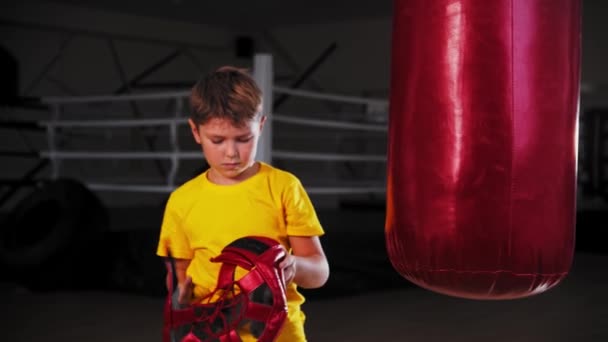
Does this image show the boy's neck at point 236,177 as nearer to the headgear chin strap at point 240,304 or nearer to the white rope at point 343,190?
the headgear chin strap at point 240,304

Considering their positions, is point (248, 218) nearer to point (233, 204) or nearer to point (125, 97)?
point (233, 204)

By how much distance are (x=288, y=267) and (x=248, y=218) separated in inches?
5.3

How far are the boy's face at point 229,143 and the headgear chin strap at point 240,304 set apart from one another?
0.14 metres

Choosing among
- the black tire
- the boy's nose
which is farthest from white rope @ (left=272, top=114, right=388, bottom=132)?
the boy's nose

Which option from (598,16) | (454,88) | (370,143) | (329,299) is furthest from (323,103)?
(454,88)

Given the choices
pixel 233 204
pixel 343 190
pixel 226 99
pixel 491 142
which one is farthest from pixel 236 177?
pixel 343 190

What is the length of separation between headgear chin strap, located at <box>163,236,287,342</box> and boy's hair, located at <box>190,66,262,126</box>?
220 millimetres

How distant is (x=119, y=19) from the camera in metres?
8.05

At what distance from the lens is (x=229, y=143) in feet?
4.44

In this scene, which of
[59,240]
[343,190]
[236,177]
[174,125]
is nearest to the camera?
[236,177]

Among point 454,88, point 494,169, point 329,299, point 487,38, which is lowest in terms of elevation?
point 329,299

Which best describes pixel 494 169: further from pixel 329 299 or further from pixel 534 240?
pixel 329 299

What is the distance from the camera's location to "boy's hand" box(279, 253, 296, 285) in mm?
1308

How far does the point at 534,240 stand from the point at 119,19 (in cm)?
701
